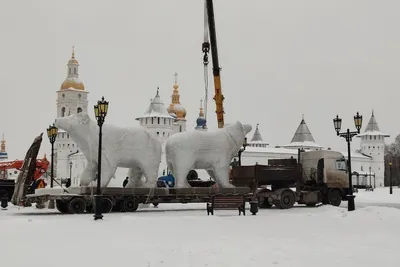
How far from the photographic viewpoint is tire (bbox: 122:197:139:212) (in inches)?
797

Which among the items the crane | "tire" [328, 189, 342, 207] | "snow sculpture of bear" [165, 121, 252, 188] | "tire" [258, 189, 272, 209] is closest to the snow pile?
"snow sculpture of bear" [165, 121, 252, 188]

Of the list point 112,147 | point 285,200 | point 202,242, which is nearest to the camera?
point 202,242

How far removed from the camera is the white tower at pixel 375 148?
102 m

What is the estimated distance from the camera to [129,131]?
21.2 metres

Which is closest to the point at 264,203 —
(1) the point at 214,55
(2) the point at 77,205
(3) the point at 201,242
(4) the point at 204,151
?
(4) the point at 204,151

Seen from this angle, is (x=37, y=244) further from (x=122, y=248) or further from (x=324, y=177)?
(x=324, y=177)

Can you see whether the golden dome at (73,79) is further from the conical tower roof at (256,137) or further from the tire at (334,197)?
the tire at (334,197)

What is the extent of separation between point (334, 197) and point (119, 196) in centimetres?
1058

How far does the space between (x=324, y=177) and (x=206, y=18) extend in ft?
40.5

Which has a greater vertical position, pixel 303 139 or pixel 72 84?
pixel 72 84

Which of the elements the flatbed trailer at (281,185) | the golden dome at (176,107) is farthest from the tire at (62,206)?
the golden dome at (176,107)

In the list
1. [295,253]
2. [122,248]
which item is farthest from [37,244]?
[295,253]

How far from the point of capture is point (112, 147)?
68.1 ft

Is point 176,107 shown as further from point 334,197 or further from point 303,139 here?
point 334,197
